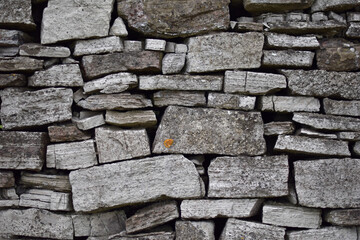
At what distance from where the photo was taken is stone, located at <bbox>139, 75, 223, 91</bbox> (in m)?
2.68

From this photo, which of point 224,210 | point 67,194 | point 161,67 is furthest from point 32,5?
point 224,210

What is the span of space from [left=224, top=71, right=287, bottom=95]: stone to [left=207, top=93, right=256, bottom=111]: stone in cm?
5

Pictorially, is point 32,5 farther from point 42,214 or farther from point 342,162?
point 342,162

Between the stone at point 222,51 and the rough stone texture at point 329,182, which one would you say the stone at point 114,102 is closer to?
the stone at point 222,51

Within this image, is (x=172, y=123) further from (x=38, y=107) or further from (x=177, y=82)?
(x=38, y=107)

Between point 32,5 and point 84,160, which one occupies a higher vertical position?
point 32,5

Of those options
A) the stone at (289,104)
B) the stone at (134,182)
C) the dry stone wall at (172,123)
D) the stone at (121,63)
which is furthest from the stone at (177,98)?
the stone at (289,104)

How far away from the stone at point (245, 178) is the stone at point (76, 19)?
4.93ft

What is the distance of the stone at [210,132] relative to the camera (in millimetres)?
2693

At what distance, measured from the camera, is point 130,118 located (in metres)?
2.69

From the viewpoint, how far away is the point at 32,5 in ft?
9.16

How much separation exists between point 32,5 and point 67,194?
1.68 m

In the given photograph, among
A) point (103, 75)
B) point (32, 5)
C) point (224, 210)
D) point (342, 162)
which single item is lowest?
point (224, 210)

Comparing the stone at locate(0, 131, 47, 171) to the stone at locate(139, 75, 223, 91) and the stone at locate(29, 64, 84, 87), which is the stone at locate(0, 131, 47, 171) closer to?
the stone at locate(29, 64, 84, 87)
